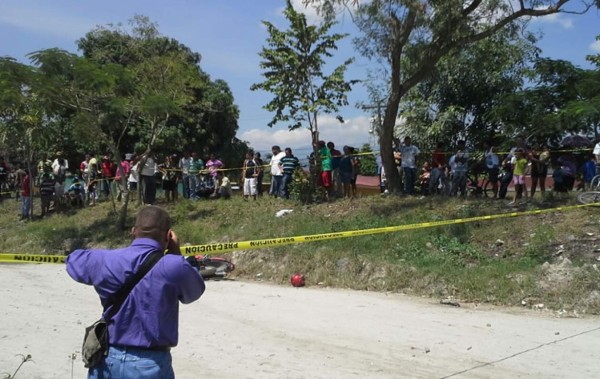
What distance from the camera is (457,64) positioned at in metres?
19.6

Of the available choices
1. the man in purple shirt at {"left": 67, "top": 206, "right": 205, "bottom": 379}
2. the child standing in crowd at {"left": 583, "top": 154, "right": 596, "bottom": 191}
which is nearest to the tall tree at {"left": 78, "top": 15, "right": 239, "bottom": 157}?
the child standing in crowd at {"left": 583, "top": 154, "right": 596, "bottom": 191}

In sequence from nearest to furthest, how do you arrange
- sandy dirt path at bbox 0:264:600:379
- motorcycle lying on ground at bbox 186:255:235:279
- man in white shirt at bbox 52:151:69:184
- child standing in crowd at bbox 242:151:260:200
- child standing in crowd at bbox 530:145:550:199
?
sandy dirt path at bbox 0:264:600:379 → motorcycle lying on ground at bbox 186:255:235:279 → child standing in crowd at bbox 530:145:550:199 → child standing in crowd at bbox 242:151:260:200 → man in white shirt at bbox 52:151:69:184

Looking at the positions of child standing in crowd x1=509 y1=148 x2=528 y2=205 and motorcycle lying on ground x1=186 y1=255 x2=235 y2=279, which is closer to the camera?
motorcycle lying on ground x1=186 y1=255 x2=235 y2=279

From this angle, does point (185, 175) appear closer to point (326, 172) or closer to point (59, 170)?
point (59, 170)

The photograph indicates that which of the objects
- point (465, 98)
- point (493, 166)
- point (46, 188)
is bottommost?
point (46, 188)

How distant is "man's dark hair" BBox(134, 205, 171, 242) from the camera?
127 inches

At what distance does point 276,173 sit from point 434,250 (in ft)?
22.4

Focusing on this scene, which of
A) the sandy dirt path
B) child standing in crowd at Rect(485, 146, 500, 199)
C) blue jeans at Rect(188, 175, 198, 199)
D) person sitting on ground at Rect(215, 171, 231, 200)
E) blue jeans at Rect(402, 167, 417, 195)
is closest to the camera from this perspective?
the sandy dirt path

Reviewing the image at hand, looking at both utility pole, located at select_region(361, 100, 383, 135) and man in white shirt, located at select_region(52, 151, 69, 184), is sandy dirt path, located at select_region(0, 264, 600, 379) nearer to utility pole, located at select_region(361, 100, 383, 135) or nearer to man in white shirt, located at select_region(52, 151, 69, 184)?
utility pole, located at select_region(361, 100, 383, 135)

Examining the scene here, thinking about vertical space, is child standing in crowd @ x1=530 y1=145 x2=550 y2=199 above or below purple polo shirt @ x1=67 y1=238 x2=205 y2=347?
above

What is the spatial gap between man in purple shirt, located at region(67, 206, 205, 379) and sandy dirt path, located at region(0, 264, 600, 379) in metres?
2.70

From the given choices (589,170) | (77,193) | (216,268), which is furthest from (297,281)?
(77,193)

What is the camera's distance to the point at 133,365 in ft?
9.95

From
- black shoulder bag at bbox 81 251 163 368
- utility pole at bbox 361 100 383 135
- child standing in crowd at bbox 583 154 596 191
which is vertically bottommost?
black shoulder bag at bbox 81 251 163 368
